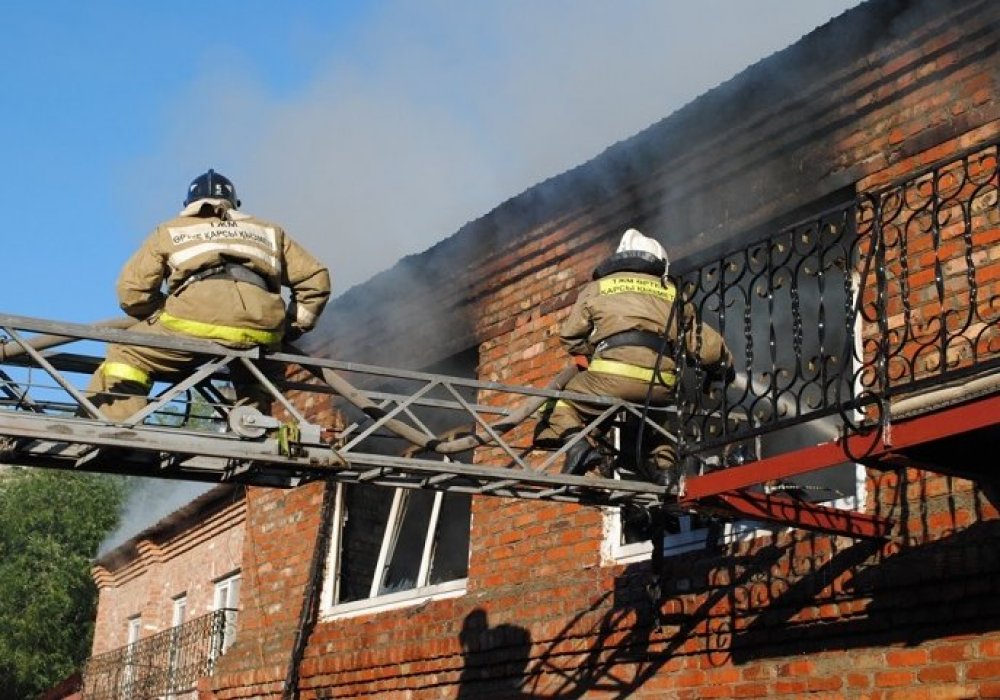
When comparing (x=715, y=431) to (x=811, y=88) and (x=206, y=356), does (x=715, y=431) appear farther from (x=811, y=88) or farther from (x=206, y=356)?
→ (x=206, y=356)

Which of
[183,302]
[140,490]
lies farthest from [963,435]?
[140,490]

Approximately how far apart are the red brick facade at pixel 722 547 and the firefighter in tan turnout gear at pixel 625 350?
0.97 m

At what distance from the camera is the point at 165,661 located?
14.0 metres

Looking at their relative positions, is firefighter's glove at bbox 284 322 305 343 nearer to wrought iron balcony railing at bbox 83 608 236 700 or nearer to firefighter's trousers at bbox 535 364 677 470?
firefighter's trousers at bbox 535 364 677 470

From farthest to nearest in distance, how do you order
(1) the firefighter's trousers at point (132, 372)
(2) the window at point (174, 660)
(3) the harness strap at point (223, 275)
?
(2) the window at point (174, 660), (3) the harness strap at point (223, 275), (1) the firefighter's trousers at point (132, 372)

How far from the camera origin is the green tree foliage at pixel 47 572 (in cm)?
2714

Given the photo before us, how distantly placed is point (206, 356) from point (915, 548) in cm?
342

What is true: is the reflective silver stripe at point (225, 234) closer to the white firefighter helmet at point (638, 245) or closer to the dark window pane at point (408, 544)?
the white firefighter helmet at point (638, 245)

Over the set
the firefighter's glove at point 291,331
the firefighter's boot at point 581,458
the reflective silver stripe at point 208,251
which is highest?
the reflective silver stripe at point 208,251

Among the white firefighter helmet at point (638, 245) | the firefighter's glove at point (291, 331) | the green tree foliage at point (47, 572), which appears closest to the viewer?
the firefighter's glove at point (291, 331)

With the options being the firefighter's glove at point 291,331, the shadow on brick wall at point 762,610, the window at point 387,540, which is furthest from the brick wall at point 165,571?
the firefighter's glove at point 291,331

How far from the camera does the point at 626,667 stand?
7660mm

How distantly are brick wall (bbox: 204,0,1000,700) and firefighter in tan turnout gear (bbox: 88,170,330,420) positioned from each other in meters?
2.55

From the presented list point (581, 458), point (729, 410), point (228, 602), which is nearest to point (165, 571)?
point (228, 602)
